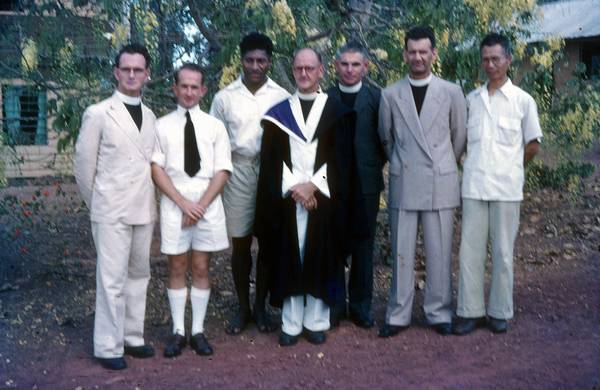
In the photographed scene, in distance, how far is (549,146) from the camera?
10.4 meters

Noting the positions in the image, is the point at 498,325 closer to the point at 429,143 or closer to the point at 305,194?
the point at 429,143

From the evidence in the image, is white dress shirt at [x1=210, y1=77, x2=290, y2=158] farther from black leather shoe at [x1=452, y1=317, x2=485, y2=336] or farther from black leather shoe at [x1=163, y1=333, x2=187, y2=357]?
black leather shoe at [x1=452, y1=317, x2=485, y2=336]

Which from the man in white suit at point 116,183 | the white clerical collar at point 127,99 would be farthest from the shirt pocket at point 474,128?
the white clerical collar at point 127,99

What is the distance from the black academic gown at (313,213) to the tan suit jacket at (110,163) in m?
0.94

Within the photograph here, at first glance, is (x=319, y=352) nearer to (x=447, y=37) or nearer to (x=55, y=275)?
(x=447, y=37)

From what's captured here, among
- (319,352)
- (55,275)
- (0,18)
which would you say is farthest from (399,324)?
(0,18)

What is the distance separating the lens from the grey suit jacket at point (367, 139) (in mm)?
6031

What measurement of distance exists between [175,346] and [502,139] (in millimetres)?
2732

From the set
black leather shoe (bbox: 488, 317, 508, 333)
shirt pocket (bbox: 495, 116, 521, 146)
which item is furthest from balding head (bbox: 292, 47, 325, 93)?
black leather shoe (bbox: 488, 317, 508, 333)

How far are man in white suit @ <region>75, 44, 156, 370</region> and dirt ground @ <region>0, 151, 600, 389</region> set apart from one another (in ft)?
1.30

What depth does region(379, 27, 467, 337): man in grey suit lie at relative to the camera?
5.83 m

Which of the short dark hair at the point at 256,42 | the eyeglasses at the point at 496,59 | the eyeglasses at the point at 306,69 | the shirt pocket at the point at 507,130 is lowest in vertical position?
the shirt pocket at the point at 507,130

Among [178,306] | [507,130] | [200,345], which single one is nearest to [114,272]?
[178,306]

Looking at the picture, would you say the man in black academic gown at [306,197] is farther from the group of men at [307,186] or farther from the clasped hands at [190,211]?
the clasped hands at [190,211]
